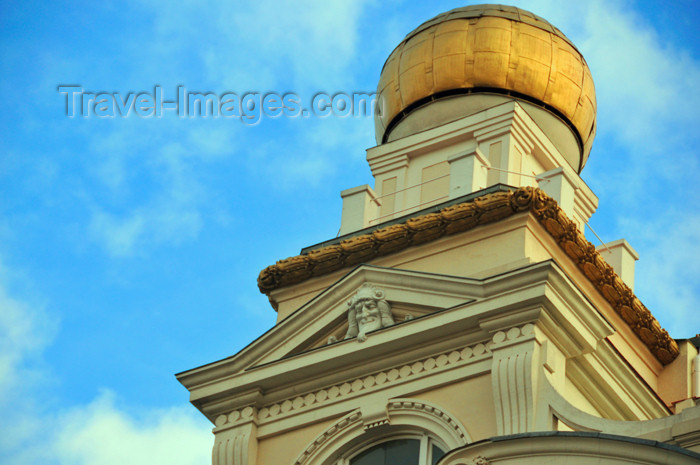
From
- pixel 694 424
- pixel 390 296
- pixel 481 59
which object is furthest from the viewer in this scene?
pixel 481 59

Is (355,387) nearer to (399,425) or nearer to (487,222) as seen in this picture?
(399,425)

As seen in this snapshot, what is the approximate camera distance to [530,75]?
2888 cm

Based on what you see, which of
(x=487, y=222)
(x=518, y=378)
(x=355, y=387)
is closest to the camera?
(x=518, y=378)

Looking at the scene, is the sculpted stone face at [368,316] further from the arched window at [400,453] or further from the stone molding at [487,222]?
the arched window at [400,453]

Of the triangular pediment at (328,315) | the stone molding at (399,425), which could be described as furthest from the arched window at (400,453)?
the triangular pediment at (328,315)

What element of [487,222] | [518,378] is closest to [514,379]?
[518,378]

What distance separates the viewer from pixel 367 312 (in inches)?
958

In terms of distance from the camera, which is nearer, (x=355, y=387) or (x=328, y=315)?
(x=355, y=387)

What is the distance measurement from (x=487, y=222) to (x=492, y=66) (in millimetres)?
4694

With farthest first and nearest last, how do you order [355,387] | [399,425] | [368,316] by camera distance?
[368,316]
[355,387]
[399,425]

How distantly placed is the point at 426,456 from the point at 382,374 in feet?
4.95

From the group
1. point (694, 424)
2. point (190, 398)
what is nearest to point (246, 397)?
point (190, 398)

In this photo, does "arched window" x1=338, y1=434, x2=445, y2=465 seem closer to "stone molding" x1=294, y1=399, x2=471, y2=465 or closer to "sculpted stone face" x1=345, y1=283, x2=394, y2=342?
"stone molding" x1=294, y1=399, x2=471, y2=465

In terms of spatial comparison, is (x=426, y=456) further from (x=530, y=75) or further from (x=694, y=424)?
(x=530, y=75)
